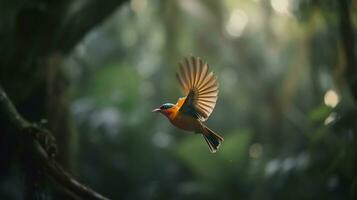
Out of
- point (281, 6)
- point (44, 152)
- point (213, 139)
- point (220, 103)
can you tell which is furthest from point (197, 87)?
point (220, 103)

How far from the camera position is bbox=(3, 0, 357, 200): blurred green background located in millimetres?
4645

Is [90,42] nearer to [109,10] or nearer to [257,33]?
[257,33]

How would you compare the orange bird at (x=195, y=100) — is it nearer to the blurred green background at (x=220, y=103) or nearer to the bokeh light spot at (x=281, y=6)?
the blurred green background at (x=220, y=103)

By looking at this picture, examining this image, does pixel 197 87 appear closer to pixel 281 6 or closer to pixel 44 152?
pixel 44 152

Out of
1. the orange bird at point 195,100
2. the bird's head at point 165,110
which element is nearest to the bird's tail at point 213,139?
the orange bird at point 195,100

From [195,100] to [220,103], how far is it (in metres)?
4.61

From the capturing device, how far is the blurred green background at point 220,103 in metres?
4.64

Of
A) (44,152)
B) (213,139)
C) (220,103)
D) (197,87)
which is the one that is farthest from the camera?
(220,103)

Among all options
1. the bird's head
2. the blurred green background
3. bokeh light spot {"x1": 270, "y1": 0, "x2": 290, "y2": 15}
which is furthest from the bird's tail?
bokeh light spot {"x1": 270, "y1": 0, "x2": 290, "y2": 15}

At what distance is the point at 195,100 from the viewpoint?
1.65 metres

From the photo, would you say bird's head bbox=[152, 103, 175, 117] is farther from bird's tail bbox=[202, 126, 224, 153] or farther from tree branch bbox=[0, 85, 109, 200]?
tree branch bbox=[0, 85, 109, 200]

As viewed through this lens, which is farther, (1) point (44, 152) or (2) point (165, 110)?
(1) point (44, 152)

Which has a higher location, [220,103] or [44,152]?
[220,103]

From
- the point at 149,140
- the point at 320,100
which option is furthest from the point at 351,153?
the point at 149,140
